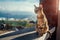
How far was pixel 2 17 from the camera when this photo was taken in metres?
1.64

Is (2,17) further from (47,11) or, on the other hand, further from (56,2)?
(56,2)

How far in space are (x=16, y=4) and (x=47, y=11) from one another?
0.99 feet

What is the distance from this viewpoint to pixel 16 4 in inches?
65.2

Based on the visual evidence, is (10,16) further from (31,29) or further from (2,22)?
(31,29)

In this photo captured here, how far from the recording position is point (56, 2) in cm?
171

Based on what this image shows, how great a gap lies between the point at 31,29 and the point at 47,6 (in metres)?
0.27

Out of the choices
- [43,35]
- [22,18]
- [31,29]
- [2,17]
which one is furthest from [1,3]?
[43,35]

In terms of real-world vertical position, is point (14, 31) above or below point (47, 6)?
below

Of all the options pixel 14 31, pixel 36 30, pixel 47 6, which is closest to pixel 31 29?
pixel 36 30

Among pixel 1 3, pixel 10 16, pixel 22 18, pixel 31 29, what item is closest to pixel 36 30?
pixel 31 29

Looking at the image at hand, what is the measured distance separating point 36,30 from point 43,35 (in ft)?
0.27

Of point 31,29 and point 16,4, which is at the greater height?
point 16,4

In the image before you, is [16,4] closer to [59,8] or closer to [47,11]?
[47,11]

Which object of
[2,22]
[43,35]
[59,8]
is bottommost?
[43,35]
